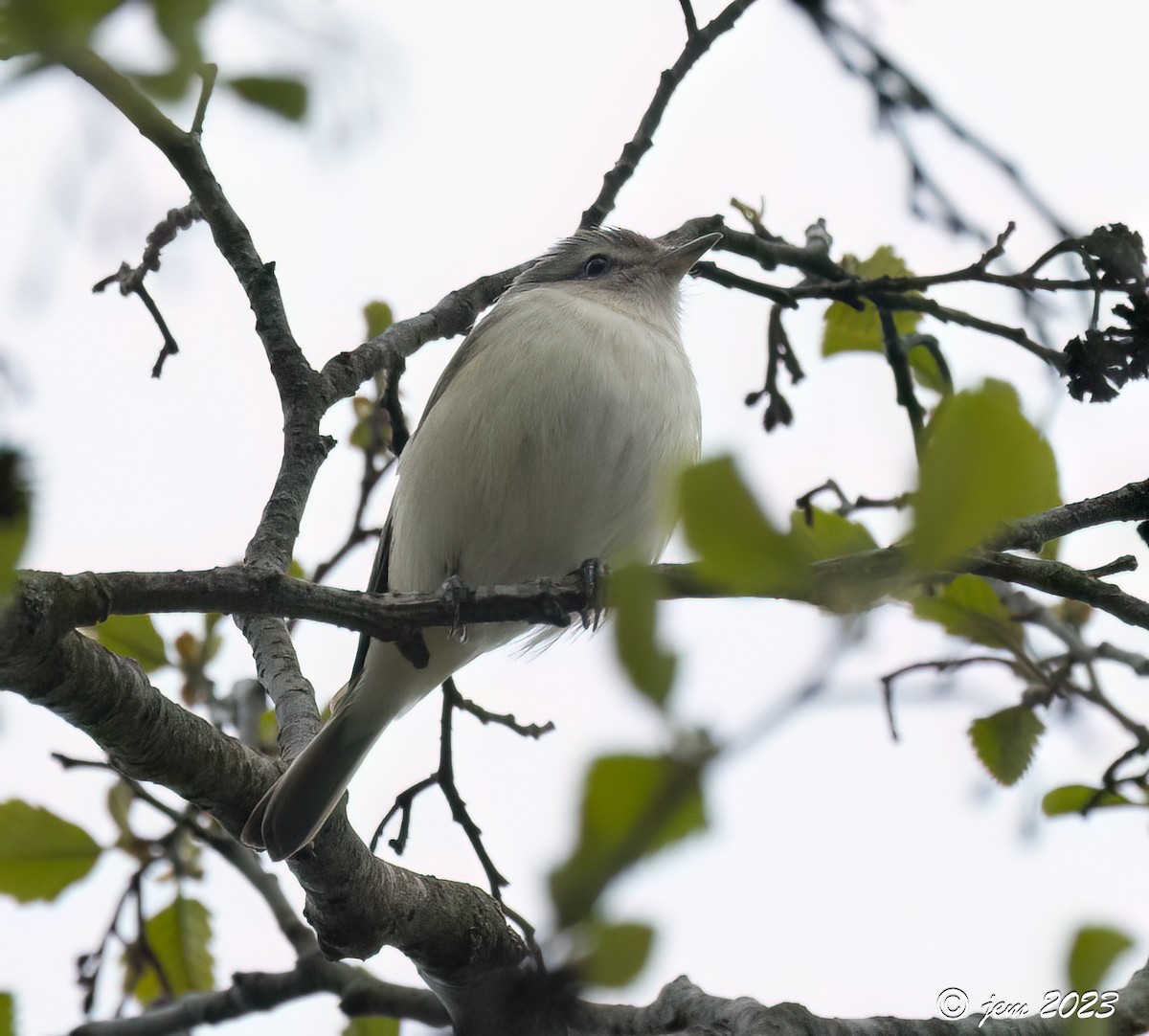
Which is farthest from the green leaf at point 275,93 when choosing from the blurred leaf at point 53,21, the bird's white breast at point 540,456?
the bird's white breast at point 540,456

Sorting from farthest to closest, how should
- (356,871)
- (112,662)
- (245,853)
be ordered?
(245,853), (356,871), (112,662)

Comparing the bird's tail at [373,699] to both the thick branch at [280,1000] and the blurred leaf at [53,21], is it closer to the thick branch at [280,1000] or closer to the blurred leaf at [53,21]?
the thick branch at [280,1000]

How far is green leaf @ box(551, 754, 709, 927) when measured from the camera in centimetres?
77

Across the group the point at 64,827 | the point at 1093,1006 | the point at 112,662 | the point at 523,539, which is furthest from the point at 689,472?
the point at 523,539

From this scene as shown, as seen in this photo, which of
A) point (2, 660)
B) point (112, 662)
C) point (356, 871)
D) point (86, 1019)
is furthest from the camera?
point (86, 1019)

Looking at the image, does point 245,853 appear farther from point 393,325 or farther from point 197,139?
point 197,139

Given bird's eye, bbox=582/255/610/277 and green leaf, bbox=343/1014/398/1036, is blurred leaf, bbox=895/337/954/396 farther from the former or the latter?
green leaf, bbox=343/1014/398/1036

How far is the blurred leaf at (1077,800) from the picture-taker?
300 cm

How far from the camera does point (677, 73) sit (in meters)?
4.25

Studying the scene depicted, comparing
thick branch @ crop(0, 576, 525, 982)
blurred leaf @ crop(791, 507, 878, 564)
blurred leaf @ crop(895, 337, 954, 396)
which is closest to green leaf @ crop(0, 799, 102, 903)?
thick branch @ crop(0, 576, 525, 982)

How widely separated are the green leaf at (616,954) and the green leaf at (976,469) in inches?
13.7

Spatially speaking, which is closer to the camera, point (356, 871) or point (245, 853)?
point (356, 871)

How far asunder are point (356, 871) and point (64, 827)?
79cm

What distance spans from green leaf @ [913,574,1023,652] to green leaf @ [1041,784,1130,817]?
0.38 meters
